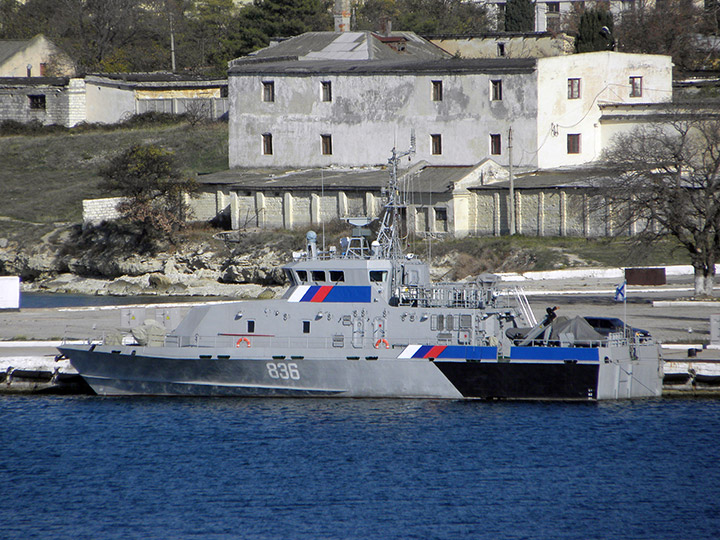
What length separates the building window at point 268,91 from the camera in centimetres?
7150

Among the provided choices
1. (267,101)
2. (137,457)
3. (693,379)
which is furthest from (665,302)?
(267,101)

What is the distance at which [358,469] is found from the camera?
87.9 feet

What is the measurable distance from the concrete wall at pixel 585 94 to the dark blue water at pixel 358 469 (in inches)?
1426

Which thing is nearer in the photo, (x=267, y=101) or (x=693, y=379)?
(x=693, y=379)

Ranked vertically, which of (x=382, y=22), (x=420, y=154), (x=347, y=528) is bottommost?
(x=347, y=528)

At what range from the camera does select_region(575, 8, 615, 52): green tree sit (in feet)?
249

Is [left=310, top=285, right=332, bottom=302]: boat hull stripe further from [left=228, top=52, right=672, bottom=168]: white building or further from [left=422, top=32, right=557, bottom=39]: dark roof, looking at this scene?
[left=422, top=32, right=557, bottom=39]: dark roof

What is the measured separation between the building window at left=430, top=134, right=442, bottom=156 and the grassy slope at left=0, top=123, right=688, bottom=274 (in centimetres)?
957

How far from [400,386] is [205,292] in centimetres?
2827

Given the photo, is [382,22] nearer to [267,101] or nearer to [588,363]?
[267,101]

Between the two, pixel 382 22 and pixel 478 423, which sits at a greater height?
pixel 382 22

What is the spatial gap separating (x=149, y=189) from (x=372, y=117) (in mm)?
14907

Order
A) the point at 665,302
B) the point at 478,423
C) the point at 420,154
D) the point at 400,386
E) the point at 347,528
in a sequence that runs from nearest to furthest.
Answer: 1. the point at 347,528
2. the point at 478,423
3. the point at 400,386
4. the point at 665,302
5. the point at 420,154

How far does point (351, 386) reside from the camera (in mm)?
32625
